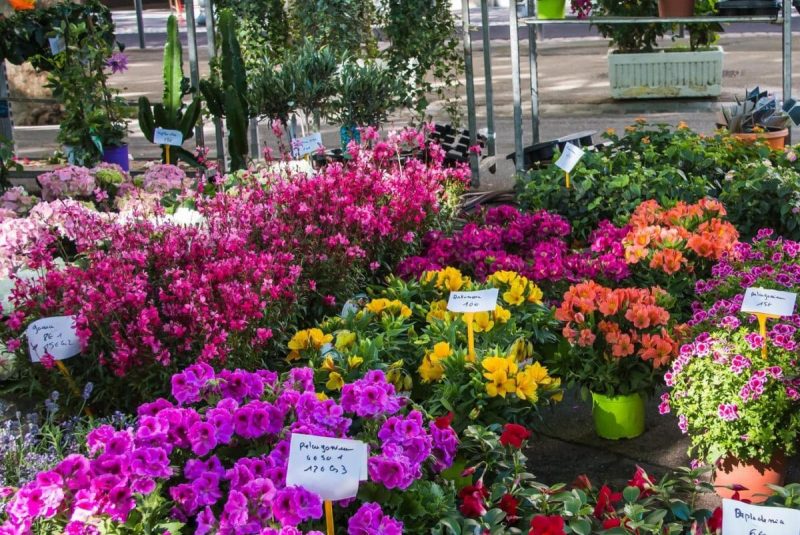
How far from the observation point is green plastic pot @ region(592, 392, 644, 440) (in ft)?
11.9

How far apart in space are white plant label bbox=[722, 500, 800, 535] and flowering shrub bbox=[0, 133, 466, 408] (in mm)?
1497

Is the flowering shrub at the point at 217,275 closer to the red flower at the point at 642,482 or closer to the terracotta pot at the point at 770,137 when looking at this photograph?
the red flower at the point at 642,482

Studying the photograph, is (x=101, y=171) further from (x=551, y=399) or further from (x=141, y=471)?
(x=141, y=471)

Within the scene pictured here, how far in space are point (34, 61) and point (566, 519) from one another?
539 cm

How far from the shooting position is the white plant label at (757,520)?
221cm

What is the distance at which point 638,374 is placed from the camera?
3555 mm

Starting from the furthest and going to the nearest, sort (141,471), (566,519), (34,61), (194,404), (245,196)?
(34,61)
(245,196)
(194,404)
(566,519)
(141,471)

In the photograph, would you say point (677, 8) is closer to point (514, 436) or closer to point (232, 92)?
point (232, 92)

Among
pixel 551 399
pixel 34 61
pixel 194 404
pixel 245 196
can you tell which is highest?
pixel 34 61

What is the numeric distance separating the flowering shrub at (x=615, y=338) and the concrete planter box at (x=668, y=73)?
23.8 ft

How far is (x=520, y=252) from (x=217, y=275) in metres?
1.67

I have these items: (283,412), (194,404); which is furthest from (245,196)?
(283,412)

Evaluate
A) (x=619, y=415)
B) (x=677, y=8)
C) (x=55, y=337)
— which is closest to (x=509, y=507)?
(x=619, y=415)

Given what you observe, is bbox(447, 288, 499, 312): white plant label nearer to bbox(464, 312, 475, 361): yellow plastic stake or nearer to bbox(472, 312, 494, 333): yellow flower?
bbox(464, 312, 475, 361): yellow plastic stake
